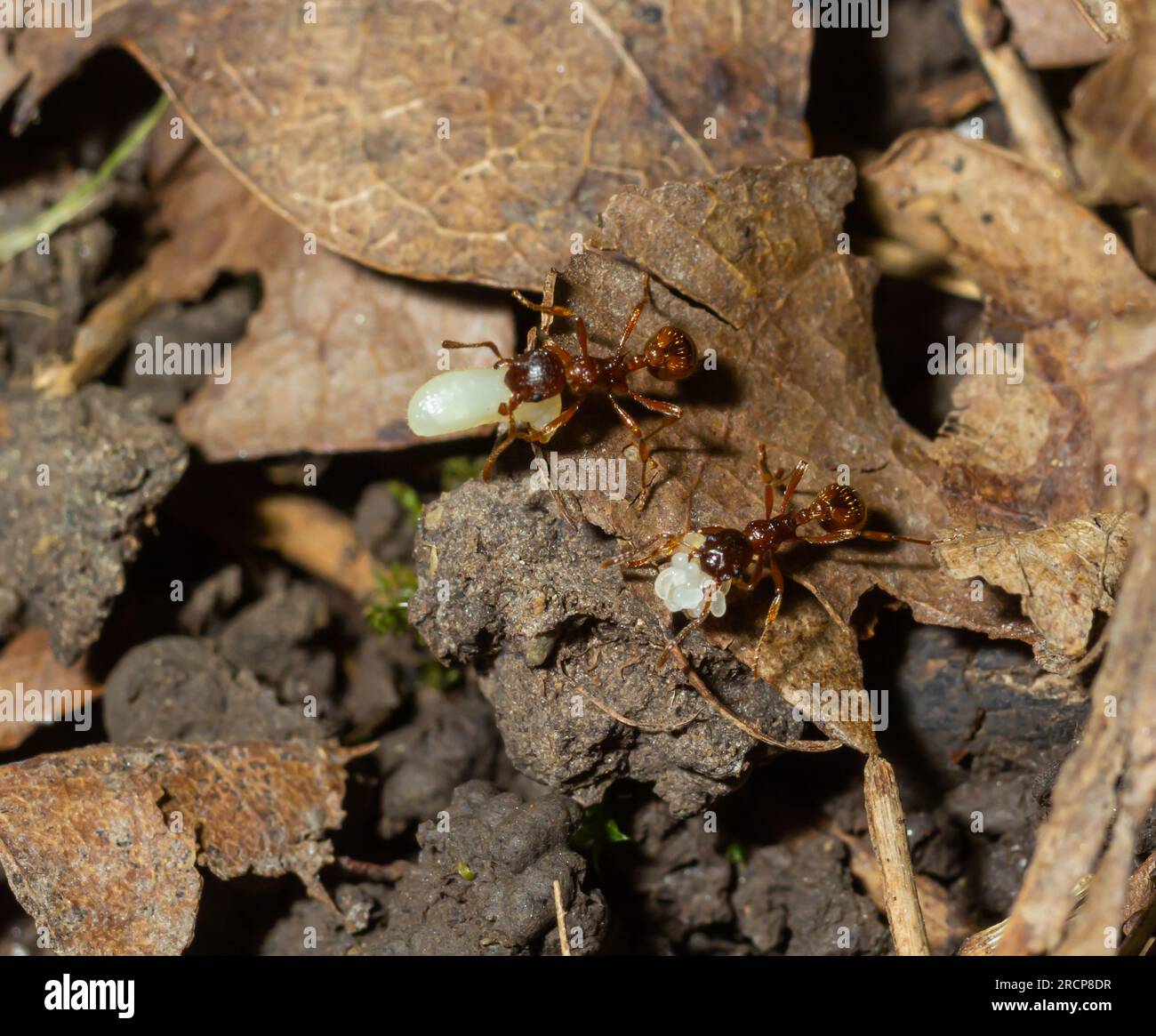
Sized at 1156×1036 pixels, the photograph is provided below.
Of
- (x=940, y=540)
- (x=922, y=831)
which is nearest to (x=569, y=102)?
(x=940, y=540)

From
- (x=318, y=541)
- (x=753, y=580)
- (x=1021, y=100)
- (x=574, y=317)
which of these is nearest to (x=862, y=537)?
(x=753, y=580)

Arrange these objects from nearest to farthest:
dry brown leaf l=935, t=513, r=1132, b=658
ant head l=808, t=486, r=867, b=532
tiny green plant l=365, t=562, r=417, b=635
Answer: dry brown leaf l=935, t=513, r=1132, b=658
ant head l=808, t=486, r=867, b=532
tiny green plant l=365, t=562, r=417, b=635

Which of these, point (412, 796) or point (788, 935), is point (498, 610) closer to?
point (412, 796)

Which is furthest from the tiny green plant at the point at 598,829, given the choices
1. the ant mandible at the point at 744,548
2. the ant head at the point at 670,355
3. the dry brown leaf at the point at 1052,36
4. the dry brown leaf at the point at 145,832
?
the dry brown leaf at the point at 1052,36

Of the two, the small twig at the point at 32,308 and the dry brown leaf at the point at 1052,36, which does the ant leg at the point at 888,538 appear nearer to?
the dry brown leaf at the point at 1052,36

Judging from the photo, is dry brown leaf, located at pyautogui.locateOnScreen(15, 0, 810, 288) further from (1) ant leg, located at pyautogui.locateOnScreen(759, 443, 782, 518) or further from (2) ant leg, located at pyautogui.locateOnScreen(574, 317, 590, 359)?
(1) ant leg, located at pyautogui.locateOnScreen(759, 443, 782, 518)
